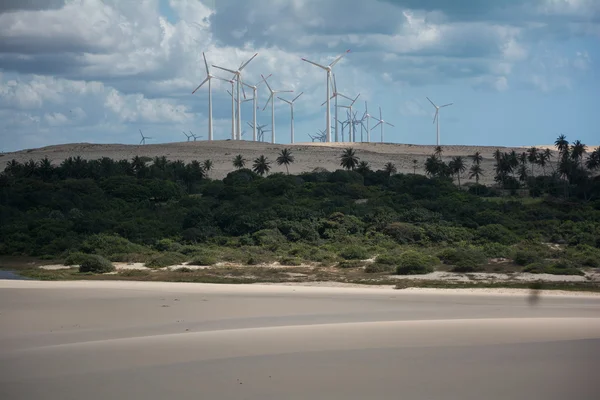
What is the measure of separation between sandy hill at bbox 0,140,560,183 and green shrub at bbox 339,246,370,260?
77606mm

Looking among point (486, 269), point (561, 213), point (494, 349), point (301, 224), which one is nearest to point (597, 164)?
point (561, 213)

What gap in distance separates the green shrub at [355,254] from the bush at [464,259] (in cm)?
418

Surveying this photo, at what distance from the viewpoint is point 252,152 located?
144250mm

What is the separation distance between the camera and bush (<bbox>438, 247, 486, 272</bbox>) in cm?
3703

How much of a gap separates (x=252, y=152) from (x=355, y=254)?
103 metres

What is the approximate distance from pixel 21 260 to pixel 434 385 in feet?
121

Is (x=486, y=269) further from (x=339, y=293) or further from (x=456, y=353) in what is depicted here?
(x=456, y=353)

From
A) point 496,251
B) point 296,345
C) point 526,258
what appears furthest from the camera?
point 496,251

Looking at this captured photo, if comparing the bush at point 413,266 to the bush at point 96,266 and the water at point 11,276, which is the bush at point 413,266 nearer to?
the bush at point 96,266

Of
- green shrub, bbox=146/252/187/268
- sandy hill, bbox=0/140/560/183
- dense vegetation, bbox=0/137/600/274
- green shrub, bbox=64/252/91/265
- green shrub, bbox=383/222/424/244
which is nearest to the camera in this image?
green shrub, bbox=146/252/187/268

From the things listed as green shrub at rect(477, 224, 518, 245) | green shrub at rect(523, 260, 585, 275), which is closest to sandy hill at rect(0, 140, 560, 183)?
green shrub at rect(477, 224, 518, 245)

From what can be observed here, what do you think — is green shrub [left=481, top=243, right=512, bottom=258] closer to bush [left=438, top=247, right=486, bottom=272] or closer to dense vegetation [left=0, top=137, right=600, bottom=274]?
dense vegetation [left=0, top=137, right=600, bottom=274]

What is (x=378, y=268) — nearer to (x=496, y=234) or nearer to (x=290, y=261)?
(x=290, y=261)

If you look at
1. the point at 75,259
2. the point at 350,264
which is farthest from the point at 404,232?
the point at 75,259
